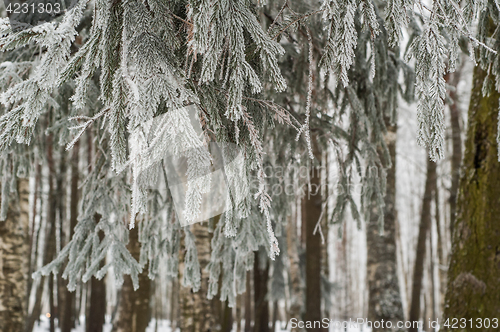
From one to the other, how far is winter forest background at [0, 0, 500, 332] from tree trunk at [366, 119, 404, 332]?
23 millimetres

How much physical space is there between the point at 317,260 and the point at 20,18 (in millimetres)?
4777

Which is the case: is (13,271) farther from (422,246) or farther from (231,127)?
(422,246)

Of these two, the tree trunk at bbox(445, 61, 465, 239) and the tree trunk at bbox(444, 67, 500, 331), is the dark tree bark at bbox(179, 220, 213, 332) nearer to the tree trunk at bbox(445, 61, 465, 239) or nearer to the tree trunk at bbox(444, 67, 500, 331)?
the tree trunk at bbox(444, 67, 500, 331)

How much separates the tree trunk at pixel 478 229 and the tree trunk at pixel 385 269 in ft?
7.05

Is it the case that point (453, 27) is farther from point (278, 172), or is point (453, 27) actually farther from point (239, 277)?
point (239, 277)

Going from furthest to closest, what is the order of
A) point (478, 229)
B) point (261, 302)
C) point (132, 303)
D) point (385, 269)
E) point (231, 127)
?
point (261, 302) < point (385, 269) < point (132, 303) < point (478, 229) < point (231, 127)

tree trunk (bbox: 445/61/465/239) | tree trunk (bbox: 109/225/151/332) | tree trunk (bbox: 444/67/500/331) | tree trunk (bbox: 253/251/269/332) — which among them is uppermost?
tree trunk (bbox: 445/61/465/239)

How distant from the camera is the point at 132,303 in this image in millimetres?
5027

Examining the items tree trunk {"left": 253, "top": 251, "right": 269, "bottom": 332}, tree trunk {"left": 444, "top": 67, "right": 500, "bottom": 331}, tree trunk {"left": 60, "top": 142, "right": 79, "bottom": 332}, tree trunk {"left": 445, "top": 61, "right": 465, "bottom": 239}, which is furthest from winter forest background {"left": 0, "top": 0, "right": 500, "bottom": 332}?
tree trunk {"left": 60, "top": 142, "right": 79, "bottom": 332}

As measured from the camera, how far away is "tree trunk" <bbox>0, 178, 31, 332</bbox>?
4090 mm

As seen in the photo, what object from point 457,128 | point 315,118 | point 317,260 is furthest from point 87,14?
point 457,128

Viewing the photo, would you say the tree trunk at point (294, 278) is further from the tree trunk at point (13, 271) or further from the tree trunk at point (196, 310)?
the tree trunk at point (13, 271)

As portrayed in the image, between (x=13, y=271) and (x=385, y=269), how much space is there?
4996 mm

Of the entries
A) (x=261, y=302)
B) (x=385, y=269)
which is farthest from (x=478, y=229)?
(x=261, y=302)
